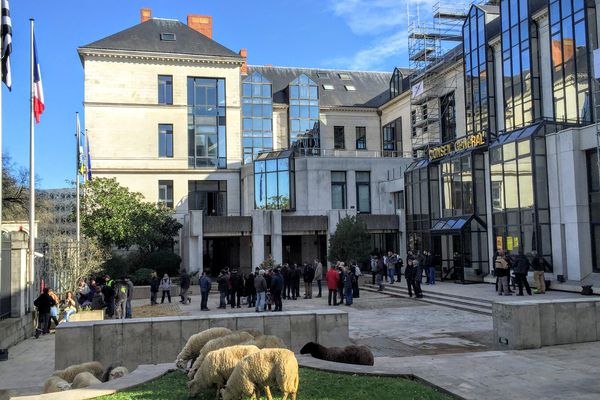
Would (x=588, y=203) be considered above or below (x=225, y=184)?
below

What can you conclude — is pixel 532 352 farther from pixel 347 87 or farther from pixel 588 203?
pixel 347 87

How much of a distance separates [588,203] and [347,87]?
39131 millimetres

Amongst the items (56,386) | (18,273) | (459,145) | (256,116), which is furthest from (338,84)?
(56,386)

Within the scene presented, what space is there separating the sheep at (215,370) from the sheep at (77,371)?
2.90 metres

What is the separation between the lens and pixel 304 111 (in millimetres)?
52906

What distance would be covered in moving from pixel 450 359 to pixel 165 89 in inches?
1590

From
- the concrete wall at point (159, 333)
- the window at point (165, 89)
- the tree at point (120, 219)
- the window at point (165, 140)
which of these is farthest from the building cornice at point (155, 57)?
the concrete wall at point (159, 333)

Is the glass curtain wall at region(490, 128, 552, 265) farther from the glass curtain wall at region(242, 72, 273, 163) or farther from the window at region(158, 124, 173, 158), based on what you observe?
the window at region(158, 124, 173, 158)

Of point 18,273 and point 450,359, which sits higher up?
point 18,273

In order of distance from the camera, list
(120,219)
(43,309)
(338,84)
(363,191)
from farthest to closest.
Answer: (338,84) → (363,191) → (120,219) → (43,309)

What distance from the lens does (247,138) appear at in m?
49.2

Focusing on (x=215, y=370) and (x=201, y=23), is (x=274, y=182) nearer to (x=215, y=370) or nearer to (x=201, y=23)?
(x=201, y=23)

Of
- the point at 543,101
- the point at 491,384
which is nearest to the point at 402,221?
the point at 543,101

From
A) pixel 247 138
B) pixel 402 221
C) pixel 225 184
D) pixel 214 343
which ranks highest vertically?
pixel 247 138
